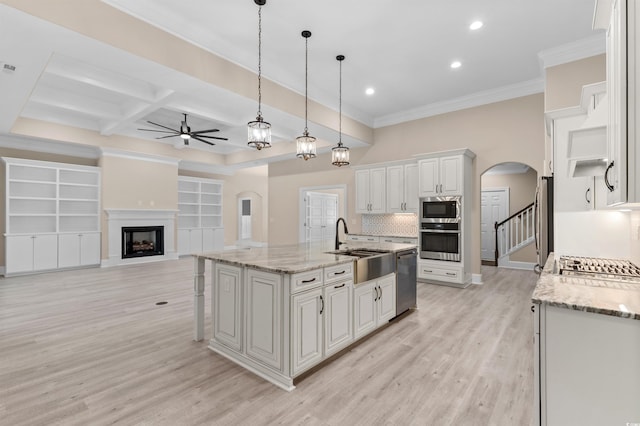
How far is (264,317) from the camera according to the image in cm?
247

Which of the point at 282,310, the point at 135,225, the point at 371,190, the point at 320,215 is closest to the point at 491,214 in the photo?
the point at 371,190

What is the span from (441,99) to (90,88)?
21.0 feet

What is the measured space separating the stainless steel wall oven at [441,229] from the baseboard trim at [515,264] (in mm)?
3368

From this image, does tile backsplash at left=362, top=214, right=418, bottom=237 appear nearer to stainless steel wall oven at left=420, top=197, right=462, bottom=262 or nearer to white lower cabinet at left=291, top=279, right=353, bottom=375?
stainless steel wall oven at left=420, top=197, right=462, bottom=262

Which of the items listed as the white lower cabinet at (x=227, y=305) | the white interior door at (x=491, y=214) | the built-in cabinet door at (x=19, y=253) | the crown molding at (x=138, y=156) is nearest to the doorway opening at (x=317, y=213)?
the crown molding at (x=138, y=156)

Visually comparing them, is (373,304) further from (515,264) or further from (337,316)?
(515,264)

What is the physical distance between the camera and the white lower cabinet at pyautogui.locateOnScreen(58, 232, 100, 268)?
7055mm

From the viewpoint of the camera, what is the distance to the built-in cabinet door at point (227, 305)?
8.92 feet

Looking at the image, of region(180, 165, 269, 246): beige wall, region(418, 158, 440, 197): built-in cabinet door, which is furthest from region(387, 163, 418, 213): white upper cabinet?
region(180, 165, 269, 246): beige wall

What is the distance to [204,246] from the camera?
1028cm

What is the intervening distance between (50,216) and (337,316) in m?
8.01

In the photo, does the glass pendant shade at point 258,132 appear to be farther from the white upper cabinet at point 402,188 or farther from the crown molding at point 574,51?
the crown molding at point 574,51

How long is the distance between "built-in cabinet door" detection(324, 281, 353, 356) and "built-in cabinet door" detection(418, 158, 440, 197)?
342 centimetres

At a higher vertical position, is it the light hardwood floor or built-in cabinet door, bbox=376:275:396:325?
built-in cabinet door, bbox=376:275:396:325
